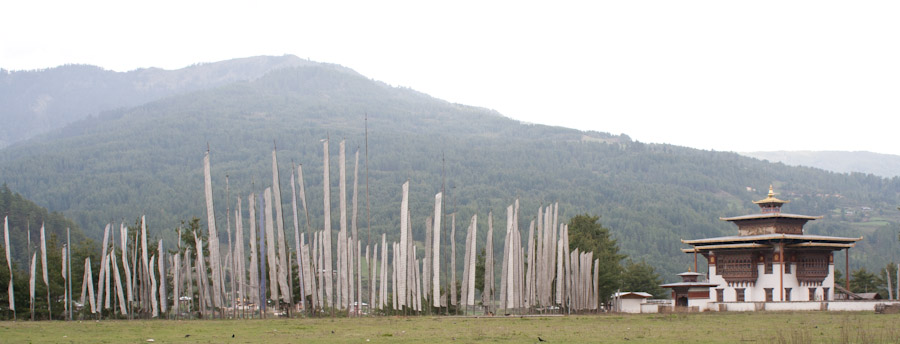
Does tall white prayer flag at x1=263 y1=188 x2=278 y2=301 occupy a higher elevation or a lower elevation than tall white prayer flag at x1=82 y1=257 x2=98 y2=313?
higher

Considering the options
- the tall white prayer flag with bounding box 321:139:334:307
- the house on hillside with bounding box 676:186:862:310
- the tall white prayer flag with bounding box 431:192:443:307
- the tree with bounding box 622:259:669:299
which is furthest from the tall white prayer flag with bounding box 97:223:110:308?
the tree with bounding box 622:259:669:299

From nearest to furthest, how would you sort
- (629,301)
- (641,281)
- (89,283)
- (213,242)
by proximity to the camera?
1. (213,242)
2. (89,283)
3. (629,301)
4. (641,281)

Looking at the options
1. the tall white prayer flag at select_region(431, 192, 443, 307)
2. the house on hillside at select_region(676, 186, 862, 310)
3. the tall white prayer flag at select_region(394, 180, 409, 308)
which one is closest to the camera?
the tall white prayer flag at select_region(394, 180, 409, 308)

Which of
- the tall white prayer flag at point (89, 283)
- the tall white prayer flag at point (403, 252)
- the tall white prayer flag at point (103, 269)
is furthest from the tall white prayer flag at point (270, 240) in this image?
the tall white prayer flag at point (89, 283)

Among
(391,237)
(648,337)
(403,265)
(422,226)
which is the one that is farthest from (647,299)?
(422,226)

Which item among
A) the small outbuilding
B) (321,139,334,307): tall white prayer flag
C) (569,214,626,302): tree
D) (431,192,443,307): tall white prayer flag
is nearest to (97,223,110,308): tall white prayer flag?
(321,139,334,307): tall white prayer flag

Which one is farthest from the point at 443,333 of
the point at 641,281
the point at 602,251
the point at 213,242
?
the point at 641,281

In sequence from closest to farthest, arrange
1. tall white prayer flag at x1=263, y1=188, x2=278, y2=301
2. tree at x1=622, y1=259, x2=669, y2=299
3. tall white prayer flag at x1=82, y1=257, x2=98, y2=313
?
tall white prayer flag at x1=263, y1=188, x2=278, y2=301 < tall white prayer flag at x1=82, y1=257, x2=98, y2=313 < tree at x1=622, y1=259, x2=669, y2=299

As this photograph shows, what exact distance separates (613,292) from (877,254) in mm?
117853

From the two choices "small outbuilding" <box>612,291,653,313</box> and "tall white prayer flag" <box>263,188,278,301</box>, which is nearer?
"tall white prayer flag" <box>263,188,278,301</box>

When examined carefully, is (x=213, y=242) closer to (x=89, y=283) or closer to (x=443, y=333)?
(x=89, y=283)

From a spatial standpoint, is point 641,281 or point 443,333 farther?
point 641,281

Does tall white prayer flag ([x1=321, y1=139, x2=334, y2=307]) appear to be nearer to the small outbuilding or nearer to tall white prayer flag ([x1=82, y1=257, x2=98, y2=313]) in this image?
tall white prayer flag ([x1=82, y1=257, x2=98, y2=313])

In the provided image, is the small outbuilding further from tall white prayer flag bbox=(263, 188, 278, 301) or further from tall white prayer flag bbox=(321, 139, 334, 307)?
tall white prayer flag bbox=(263, 188, 278, 301)
